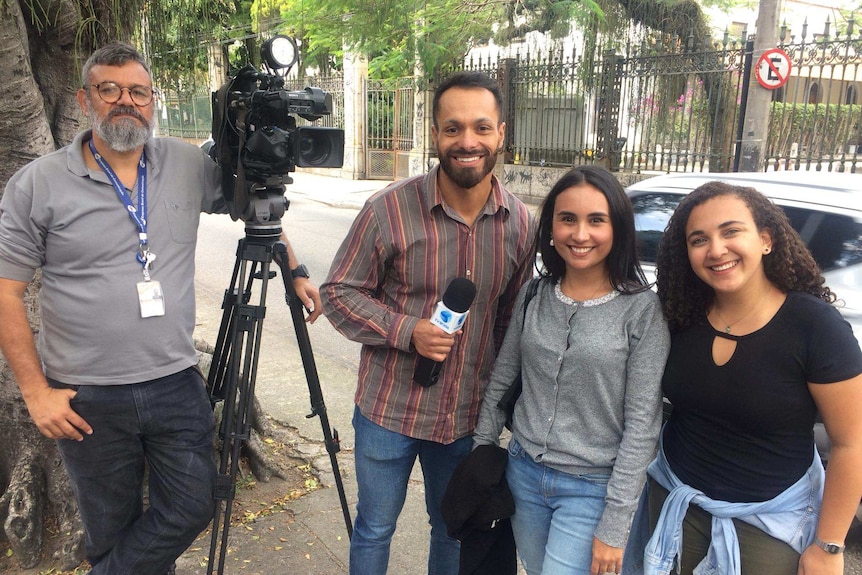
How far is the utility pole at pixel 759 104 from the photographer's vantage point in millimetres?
8562

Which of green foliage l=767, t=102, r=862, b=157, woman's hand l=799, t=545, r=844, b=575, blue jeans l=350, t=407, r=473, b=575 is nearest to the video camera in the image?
blue jeans l=350, t=407, r=473, b=575

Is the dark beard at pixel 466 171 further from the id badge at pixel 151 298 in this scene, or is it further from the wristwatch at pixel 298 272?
the id badge at pixel 151 298

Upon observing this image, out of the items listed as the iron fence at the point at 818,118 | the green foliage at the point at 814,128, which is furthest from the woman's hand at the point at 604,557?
the green foliage at the point at 814,128

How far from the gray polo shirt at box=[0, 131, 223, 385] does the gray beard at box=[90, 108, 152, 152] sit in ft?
0.30

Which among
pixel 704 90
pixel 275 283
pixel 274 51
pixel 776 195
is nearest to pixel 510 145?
pixel 704 90

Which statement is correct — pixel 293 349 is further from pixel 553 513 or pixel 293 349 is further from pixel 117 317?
pixel 553 513

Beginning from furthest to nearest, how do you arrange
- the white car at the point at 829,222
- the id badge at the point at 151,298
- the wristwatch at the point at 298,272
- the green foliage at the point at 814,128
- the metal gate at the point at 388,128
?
the metal gate at the point at 388,128 < the green foliage at the point at 814,128 < the white car at the point at 829,222 < the wristwatch at the point at 298,272 < the id badge at the point at 151,298

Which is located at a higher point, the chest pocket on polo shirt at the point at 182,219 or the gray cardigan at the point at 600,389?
the chest pocket on polo shirt at the point at 182,219

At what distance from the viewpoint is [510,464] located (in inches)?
78.2

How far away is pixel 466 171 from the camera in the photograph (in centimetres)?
199

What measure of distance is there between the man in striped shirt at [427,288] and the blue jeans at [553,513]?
299mm

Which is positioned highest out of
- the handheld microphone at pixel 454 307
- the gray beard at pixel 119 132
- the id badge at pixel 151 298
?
the gray beard at pixel 119 132

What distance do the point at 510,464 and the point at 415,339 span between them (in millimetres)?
454

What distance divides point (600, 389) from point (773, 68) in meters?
8.13
